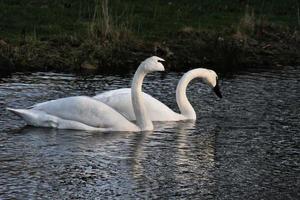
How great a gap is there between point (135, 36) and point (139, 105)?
8407 millimetres

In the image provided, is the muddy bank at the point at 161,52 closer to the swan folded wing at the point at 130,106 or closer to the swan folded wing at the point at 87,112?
the swan folded wing at the point at 130,106

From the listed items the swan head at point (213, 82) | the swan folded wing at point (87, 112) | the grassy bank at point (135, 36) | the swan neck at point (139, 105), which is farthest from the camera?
the grassy bank at point (135, 36)

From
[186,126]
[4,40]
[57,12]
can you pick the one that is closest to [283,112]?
[186,126]

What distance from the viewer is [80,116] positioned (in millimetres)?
14914

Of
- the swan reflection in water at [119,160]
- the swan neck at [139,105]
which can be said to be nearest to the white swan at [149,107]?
the swan neck at [139,105]

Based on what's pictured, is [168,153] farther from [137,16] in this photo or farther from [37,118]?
[137,16]

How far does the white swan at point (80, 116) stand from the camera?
14.8 metres

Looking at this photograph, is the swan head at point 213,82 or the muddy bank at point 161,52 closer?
the swan head at point 213,82

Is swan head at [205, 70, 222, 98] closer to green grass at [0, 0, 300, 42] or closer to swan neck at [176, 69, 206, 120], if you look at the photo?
swan neck at [176, 69, 206, 120]

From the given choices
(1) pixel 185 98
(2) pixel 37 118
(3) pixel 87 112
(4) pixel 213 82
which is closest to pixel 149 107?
(1) pixel 185 98

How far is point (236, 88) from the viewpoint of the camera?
18797 millimetres

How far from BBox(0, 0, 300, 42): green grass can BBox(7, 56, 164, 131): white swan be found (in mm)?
7360

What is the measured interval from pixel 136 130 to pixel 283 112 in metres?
2.73

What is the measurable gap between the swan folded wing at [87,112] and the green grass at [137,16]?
7.36 metres
